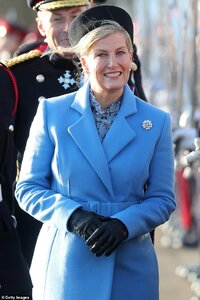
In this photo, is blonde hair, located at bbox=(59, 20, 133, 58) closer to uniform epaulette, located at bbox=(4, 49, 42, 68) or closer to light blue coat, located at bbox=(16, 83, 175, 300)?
light blue coat, located at bbox=(16, 83, 175, 300)

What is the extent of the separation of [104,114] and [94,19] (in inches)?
14.4

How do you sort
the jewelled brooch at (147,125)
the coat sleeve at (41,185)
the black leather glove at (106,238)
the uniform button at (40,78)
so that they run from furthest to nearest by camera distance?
the uniform button at (40,78), the jewelled brooch at (147,125), the coat sleeve at (41,185), the black leather glove at (106,238)

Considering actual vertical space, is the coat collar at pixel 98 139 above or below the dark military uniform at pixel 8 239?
above

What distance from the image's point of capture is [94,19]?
4422 millimetres

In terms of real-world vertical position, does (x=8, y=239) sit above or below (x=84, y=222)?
below

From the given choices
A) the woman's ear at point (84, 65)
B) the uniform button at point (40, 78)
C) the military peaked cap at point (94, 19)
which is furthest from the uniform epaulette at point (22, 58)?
the woman's ear at point (84, 65)

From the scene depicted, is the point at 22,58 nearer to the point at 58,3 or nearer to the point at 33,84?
the point at 33,84

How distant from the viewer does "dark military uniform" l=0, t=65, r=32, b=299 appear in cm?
436

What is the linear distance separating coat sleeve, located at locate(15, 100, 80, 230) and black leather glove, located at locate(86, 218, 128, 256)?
0.14m

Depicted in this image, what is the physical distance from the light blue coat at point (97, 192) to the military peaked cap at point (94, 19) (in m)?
0.24

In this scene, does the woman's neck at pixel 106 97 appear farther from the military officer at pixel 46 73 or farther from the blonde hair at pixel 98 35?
the military officer at pixel 46 73

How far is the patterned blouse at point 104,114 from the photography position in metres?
4.35
